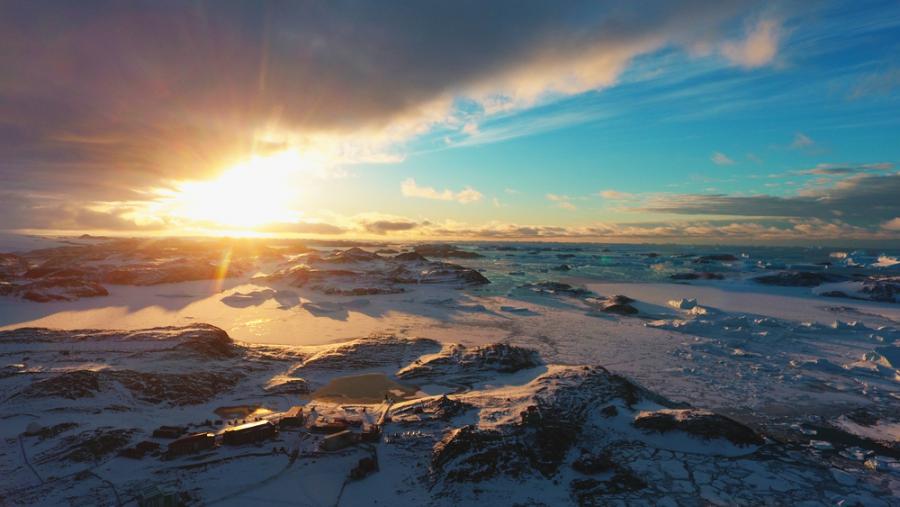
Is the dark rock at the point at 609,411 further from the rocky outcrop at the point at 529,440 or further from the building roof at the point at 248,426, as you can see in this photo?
the building roof at the point at 248,426

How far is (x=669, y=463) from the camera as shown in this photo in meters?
8.80

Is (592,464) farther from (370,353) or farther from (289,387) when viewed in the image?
(370,353)

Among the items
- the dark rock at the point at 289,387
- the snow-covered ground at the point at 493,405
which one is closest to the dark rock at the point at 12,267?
the snow-covered ground at the point at 493,405

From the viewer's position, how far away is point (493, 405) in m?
10.9

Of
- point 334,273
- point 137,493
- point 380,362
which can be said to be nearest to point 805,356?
point 380,362

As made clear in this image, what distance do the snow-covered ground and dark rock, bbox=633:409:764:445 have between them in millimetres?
45

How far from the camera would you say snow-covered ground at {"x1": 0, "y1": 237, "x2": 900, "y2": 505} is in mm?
7895

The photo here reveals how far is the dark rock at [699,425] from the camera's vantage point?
9.48m

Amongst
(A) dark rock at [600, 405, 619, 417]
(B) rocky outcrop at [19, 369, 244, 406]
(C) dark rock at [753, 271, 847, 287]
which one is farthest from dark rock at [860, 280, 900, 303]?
(B) rocky outcrop at [19, 369, 244, 406]

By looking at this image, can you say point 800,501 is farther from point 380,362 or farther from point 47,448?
point 47,448

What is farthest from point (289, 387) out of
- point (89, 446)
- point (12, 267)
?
point (12, 267)

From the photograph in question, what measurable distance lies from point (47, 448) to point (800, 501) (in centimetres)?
1408

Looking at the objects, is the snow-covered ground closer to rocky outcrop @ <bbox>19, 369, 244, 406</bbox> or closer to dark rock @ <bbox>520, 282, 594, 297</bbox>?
rocky outcrop @ <bbox>19, 369, 244, 406</bbox>

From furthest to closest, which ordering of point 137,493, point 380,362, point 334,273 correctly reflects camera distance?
point 334,273 < point 380,362 < point 137,493
